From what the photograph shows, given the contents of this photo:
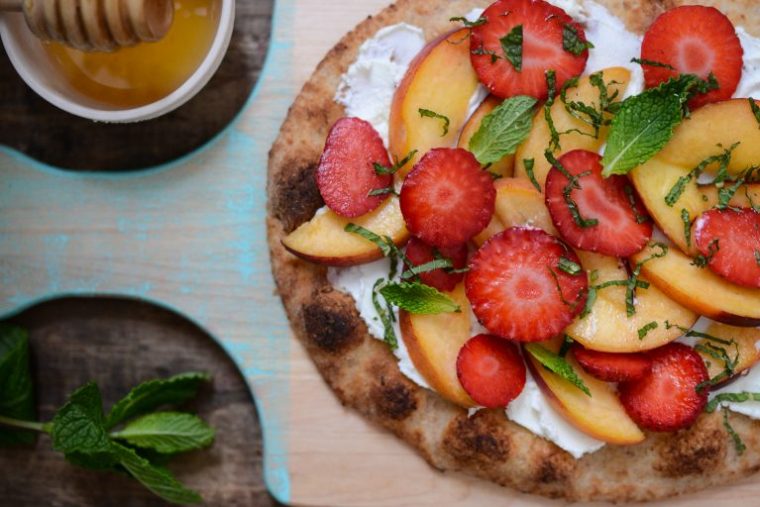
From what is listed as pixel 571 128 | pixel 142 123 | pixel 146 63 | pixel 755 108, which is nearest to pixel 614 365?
pixel 571 128

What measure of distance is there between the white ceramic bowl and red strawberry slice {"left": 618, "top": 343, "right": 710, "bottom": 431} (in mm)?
1414

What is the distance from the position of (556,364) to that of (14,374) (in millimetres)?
1709

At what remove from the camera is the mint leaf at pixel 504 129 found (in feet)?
6.98

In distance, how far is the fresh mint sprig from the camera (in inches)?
98.0

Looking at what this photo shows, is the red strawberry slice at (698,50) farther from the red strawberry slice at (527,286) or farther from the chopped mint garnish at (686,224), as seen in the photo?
the red strawberry slice at (527,286)

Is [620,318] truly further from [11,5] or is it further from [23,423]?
[23,423]

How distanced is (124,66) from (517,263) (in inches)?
49.2

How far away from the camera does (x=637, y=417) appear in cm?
219

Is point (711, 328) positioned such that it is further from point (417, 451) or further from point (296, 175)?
point (296, 175)

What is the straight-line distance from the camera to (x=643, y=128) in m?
2.06

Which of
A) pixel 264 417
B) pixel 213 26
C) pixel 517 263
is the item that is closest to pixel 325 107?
pixel 213 26

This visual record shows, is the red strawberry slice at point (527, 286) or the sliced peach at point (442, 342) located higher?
the red strawberry slice at point (527, 286)

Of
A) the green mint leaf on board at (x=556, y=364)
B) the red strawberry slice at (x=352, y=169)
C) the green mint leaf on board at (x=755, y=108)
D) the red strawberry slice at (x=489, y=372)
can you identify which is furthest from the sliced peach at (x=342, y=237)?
the green mint leaf on board at (x=755, y=108)

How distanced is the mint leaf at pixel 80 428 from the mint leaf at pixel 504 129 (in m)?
1.34
